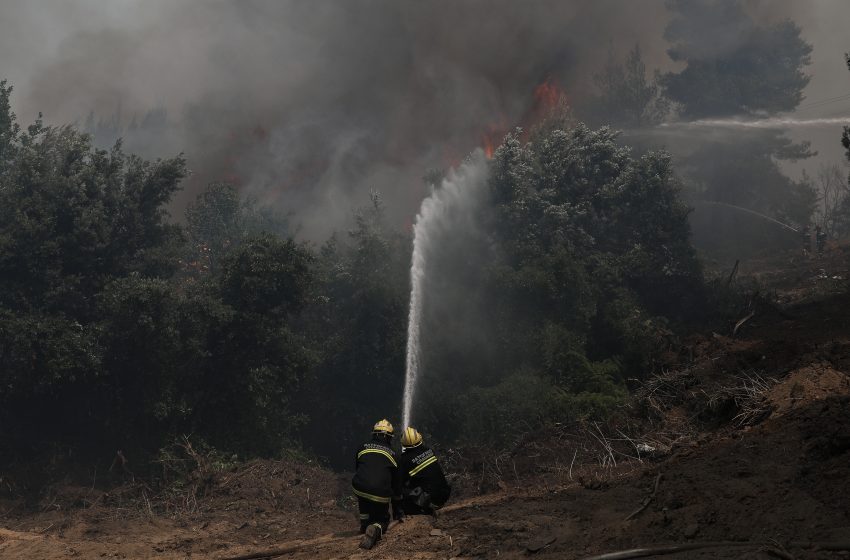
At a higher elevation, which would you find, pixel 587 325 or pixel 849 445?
pixel 587 325

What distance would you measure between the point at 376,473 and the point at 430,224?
20.3 meters

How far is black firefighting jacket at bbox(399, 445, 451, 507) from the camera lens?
983 cm

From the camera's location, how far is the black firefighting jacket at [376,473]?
369 inches

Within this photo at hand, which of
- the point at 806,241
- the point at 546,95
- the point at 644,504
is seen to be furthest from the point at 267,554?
the point at 546,95

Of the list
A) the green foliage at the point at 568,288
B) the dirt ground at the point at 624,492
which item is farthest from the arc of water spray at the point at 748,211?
the dirt ground at the point at 624,492

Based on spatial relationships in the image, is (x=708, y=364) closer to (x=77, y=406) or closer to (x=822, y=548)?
(x=822, y=548)

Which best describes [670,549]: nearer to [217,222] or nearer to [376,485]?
[376,485]

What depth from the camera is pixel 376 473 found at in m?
9.41

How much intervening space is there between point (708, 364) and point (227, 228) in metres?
37.6

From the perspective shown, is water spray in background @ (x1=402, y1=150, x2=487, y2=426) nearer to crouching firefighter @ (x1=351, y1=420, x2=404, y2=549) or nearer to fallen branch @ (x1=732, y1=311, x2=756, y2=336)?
fallen branch @ (x1=732, y1=311, x2=756, y2=336)

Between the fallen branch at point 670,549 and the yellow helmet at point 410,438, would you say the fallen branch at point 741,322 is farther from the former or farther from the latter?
the fallen branch at point 670,549

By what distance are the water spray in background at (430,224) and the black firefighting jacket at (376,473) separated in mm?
14313

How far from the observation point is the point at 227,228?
47.2 meters

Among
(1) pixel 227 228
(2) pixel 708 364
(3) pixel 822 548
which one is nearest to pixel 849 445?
(3) pixel 822 548
